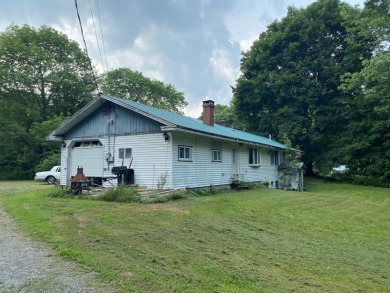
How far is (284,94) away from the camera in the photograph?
94.9 ft

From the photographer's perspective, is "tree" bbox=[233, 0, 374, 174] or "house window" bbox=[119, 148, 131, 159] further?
"tree" bbox=[233, 0, 374, 174]

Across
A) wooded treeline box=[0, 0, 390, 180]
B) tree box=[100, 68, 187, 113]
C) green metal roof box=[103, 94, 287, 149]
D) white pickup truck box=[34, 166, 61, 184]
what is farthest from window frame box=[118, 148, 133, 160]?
tree box=[100, 68, 187, 113]

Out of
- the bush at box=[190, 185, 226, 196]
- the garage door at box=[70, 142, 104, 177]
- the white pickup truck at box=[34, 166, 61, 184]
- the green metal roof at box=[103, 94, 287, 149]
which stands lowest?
the bush at box=[190, 185, 226, 196]

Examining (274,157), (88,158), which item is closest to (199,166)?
(88,158)

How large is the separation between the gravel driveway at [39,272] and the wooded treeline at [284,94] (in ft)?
71.5

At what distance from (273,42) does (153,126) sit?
2252 cm

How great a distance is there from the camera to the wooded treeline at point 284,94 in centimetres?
2627

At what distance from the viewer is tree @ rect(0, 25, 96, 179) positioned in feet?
94.8

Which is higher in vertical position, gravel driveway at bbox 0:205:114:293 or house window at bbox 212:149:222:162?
house window at bbox 212:149:222:162

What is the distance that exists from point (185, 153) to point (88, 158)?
566 centimetres

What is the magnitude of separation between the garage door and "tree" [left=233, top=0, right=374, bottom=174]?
748 inches

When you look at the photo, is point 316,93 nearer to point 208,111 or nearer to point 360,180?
point 360,180

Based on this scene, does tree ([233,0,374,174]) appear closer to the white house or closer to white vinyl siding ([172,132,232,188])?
the white house

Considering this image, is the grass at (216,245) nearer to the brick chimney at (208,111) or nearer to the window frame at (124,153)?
the window frame at (124,153)
